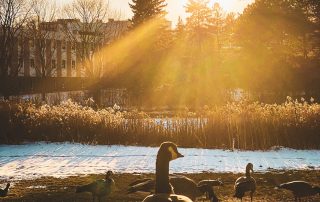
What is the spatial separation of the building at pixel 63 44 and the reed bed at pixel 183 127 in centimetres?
3762

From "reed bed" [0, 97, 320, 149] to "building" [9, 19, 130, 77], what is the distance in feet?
123

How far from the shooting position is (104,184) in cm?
1004

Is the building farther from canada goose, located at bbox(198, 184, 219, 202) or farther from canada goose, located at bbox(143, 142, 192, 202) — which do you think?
canada goose, located at bbox(143, 142, 192, 202)

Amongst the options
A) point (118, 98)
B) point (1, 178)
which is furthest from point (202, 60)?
point (1, 178)

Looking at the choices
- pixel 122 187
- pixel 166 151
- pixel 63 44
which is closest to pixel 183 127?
pixel 122 187

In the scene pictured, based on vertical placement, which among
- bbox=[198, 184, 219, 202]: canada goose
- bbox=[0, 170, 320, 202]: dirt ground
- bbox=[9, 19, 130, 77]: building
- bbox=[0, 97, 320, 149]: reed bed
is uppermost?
bbox=[9, 19, 130, 77]: building

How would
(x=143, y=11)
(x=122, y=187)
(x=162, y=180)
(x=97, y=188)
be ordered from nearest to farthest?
(x=162, y=180) < (x=97, y=188) < (x=122, y=187) < (x=143, y=11)

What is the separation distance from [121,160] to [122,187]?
4.32m

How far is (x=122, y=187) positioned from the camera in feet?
38.9

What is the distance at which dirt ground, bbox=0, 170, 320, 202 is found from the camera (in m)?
10.6

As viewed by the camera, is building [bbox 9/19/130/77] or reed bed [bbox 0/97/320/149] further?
building [bbox 9/19/130/77]

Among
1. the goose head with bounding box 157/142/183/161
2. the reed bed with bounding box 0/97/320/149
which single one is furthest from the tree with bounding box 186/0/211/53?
the goose head with bounding box 157/142/183/161

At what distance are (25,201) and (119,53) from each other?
144 ft

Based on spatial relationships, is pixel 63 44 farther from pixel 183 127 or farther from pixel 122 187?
pixel 122 187
